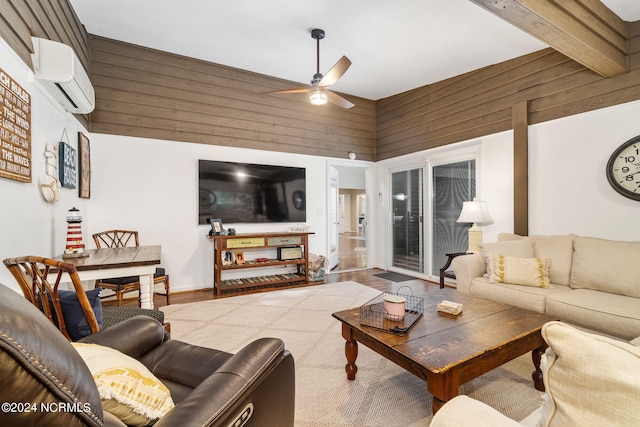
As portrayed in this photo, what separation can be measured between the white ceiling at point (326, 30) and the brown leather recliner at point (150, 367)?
3.28m

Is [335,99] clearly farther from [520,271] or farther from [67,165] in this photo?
[67,165]

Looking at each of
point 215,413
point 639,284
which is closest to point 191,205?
point 215,413

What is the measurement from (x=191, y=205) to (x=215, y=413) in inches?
156

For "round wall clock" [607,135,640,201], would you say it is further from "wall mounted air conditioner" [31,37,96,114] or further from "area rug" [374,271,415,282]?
"wall mounted air conditioner" [31,37,96,114]

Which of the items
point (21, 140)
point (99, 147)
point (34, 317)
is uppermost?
point (99, 147)

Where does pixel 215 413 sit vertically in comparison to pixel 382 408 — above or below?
above

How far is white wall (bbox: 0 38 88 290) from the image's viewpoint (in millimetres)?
1780

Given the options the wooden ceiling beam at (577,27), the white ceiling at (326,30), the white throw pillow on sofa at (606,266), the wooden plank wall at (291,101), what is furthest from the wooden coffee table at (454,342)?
the white ceiling at (326,30)

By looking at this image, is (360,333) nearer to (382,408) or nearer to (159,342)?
(382,408)

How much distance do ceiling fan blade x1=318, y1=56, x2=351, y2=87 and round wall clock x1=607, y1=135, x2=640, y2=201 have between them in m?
2.79

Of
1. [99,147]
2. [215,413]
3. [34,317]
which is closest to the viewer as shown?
[34,317]

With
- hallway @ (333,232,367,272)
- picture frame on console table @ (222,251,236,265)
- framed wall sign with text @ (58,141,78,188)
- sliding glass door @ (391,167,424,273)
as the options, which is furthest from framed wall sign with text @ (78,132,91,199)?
sliding glass door @ (391,167,424,273)

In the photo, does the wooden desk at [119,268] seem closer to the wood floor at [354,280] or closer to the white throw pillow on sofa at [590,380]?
the wood floor at [354,280]

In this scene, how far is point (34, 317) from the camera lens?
0.56 metres
